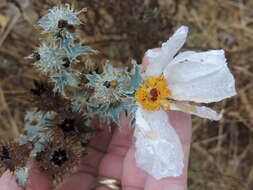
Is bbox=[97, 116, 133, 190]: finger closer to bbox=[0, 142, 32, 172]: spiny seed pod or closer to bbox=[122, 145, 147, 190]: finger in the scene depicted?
bbox=[122, 145, 147, 190]: finger

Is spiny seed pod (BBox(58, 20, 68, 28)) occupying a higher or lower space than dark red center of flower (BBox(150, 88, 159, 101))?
higher

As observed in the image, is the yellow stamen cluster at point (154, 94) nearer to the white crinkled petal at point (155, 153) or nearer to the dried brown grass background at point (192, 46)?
the white crinkled petal at point (155, 153)

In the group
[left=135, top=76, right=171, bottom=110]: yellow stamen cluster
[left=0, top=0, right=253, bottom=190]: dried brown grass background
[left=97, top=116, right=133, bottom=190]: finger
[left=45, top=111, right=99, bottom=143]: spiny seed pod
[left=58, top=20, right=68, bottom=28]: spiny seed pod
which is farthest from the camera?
[left=0, top=0, right=253, bottom=190]: dried brown grass background

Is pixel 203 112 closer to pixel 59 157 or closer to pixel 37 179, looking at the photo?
pixel 59 157

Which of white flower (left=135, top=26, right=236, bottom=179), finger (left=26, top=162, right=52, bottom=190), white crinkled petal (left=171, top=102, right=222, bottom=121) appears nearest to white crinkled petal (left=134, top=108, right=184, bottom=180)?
white flower (left=135, top=26, right=236, bottom=179)

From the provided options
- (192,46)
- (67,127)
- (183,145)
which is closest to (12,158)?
(67,127)

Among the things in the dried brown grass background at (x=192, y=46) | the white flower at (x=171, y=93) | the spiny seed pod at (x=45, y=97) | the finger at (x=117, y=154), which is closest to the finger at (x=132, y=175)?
the finger at (x=117, y=154)

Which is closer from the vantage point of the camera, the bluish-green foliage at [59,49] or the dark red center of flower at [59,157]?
the bluish-green foliage at [59,49]
